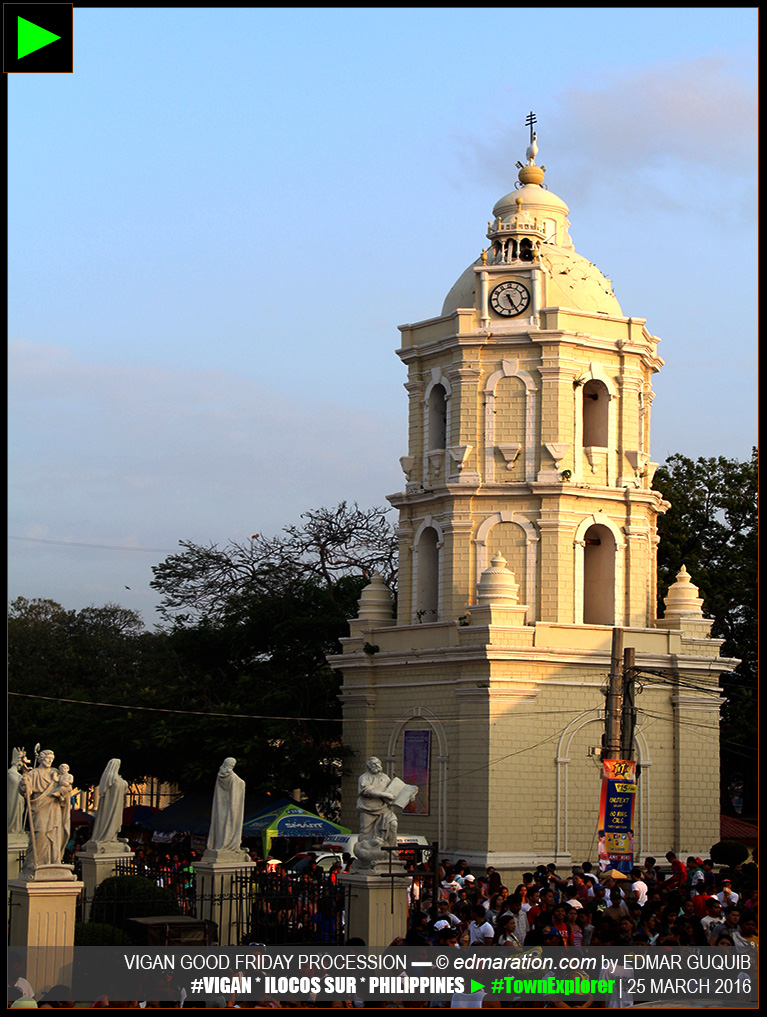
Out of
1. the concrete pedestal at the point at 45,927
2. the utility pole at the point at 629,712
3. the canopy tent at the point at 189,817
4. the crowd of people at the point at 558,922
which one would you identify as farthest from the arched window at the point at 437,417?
the concrete pedestal at the point at 45,927

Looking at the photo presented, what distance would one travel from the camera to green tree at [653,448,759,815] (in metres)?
41.6

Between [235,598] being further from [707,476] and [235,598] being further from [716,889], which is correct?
→ [716,889]

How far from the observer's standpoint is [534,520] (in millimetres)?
32750

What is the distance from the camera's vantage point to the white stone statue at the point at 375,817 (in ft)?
59.9

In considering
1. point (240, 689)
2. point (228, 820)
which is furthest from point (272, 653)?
point (228, 820)

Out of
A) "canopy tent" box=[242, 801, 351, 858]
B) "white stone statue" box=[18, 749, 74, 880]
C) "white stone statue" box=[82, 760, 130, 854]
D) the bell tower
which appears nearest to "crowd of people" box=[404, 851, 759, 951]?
"white stone statue" box=[18, 749, 74, 880]

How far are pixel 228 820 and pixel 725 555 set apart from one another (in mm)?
24852

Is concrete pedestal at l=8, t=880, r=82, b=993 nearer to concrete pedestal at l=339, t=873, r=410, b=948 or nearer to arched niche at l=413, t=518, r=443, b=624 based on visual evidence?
A: concrete pedestal at l=339, t=873, r=410, b=948

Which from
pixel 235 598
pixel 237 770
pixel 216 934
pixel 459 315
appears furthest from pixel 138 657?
pixel 216 934

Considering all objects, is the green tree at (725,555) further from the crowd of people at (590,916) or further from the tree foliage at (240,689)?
the crowd of people at (590,916)

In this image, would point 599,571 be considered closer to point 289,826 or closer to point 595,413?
point 595,413

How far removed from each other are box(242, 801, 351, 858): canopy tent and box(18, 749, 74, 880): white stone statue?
11.8 meters

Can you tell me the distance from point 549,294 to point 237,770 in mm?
14221

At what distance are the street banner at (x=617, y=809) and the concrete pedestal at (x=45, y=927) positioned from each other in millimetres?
8798
